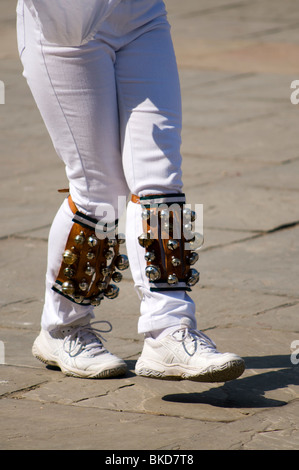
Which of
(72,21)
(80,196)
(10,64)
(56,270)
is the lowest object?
(10,64)

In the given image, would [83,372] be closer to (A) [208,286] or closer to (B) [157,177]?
(B) [157,177]

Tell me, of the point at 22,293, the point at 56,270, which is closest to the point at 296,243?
the point at 22,293

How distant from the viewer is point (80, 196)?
9.78 ft

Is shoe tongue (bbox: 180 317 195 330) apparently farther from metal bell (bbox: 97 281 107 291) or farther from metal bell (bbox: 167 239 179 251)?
metal bell (bbox: 97 281 107 291)

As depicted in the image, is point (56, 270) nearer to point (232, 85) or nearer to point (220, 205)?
point (220, 205)

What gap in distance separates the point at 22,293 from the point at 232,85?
15.0 ft

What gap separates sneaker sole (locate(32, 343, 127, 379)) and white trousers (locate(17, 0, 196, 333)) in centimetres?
17

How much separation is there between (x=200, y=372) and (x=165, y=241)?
0.41 m

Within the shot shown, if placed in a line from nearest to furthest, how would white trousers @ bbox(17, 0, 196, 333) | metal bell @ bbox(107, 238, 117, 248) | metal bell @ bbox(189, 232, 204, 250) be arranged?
white trousers @ bbox(17, 0, 196, 333)
metal bell @ bbox(189, 232, 204, 250)
metal bell @ bbox(107, 238, 117, 248)

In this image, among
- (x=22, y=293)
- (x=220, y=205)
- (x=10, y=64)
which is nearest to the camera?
(x=22, y=293)

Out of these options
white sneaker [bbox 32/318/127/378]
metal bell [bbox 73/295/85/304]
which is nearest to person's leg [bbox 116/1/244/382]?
white sneaker [bbox 32/318/127/378]

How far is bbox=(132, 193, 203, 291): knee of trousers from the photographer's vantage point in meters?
2.85

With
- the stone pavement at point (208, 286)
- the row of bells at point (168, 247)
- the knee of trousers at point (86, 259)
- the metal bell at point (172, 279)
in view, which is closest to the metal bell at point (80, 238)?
the knee of trousers at point (86, 259)

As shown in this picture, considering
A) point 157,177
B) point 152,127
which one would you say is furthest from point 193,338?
point 152,127
